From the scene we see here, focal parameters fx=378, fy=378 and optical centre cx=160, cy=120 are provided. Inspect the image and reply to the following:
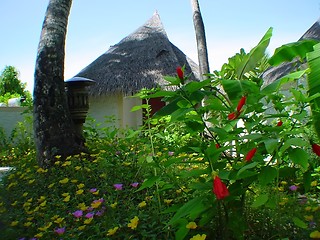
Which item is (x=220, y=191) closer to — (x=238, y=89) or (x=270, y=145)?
(x=270, y=145)

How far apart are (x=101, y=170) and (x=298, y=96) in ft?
7.77

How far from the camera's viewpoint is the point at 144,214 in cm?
224

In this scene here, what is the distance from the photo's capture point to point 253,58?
1889 millimetres

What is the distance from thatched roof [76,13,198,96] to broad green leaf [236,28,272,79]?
373 inches

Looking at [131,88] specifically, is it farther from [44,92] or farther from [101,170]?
[101,170]

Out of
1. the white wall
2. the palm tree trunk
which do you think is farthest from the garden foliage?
the white wall

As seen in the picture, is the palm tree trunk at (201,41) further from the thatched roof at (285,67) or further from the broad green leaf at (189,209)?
the broad green leaf at (189,209)

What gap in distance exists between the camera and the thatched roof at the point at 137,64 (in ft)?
39.6

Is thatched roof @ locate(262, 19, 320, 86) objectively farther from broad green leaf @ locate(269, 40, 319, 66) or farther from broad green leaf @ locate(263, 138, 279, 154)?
broad green leaf @ locate(263, 138, 279, 154)

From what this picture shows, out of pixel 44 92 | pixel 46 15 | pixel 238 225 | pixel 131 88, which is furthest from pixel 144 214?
pixel 131 88

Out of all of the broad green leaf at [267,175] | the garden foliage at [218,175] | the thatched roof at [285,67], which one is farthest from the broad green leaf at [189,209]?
the thatched roof at [285,67]

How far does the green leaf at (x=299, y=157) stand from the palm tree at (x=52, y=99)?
336 cm

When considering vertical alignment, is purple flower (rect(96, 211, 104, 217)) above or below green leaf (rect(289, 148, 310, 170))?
below

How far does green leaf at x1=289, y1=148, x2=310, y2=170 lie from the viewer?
1.36m
